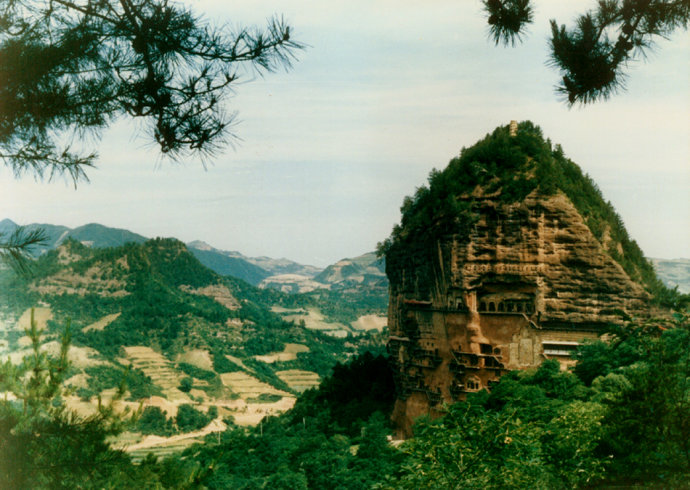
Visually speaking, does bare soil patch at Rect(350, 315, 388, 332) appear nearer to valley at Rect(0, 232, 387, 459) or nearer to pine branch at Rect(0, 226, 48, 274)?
valley at Rect(0, 232, 387, 459)

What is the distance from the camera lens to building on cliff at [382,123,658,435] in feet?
91.1

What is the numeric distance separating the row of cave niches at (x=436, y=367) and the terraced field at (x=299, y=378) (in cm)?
6758

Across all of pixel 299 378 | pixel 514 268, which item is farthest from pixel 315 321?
pixel 514 268

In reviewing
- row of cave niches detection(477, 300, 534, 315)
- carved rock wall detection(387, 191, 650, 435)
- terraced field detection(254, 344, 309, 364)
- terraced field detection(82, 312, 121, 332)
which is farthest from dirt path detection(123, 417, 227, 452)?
row of cave niches detection(477, 300, 534, 315)

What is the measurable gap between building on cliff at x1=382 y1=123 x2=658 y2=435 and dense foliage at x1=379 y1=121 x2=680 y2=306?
6cm

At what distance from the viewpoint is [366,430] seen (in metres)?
30.8

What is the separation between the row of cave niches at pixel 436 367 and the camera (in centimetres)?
2864

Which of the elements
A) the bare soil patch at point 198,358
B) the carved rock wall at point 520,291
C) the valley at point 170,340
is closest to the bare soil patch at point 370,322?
the valley at point 170,340

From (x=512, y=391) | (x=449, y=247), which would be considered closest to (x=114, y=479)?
(x=512, y=391)

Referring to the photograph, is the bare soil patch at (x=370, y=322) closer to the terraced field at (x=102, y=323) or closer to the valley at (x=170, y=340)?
the valley at (x=170, y=340)

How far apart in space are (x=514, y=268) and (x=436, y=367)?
5.64m

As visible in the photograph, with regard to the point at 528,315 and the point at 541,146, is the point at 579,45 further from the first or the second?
the point at 541,146

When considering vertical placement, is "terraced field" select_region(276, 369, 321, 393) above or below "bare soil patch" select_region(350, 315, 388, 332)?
below

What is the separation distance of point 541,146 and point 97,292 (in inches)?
3767
